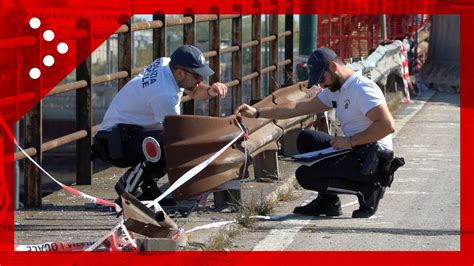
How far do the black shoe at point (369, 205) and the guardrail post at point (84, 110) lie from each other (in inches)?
97.9

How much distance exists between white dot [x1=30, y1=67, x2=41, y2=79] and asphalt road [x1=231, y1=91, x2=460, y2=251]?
6.46ft

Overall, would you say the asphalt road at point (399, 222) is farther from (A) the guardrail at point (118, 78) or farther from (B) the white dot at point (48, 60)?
(B) the white dot at point (48, 60)

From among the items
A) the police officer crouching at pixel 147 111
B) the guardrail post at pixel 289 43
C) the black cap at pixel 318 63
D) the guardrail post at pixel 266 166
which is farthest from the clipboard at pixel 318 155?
the guardrail post at pixel 289 43

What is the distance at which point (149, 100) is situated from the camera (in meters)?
10.5

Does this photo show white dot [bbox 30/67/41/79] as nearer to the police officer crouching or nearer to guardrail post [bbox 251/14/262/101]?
the police officer crouching

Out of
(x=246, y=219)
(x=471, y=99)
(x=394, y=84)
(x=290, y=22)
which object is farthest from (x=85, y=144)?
(x=471, y=99)

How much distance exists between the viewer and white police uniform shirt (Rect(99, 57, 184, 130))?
10414 mm

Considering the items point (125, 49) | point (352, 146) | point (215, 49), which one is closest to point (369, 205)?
point (352, 146)

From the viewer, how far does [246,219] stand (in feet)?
33.7

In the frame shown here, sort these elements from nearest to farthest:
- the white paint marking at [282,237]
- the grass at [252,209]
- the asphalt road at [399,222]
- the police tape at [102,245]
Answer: the police tape at [102,245]
the white paint marking at [282,237]
the asphalt road at [399,222]
the grass at [252,209]

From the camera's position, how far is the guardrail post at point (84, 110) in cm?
1150

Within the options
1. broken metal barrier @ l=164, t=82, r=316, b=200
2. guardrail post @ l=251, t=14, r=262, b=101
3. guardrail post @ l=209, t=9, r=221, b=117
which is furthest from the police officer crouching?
guardrail post @ l=251, t=14, r=262, b=101

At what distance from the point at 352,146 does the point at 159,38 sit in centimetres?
333

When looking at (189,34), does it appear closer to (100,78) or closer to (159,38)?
(159,38)
